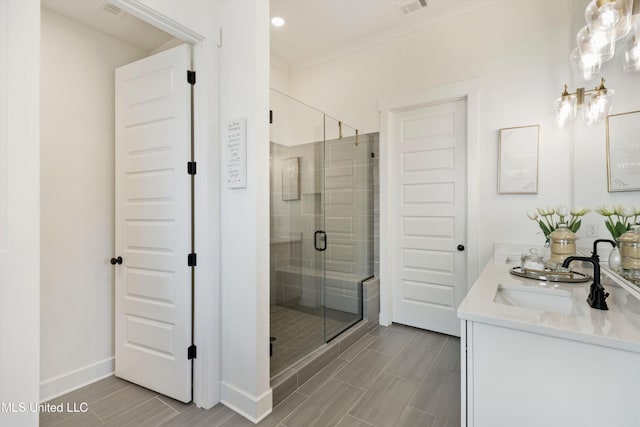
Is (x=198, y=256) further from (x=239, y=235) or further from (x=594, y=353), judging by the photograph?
(x=594, y=353)

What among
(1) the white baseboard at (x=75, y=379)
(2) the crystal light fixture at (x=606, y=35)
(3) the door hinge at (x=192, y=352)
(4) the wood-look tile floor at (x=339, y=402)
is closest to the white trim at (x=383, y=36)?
(2) the crystal light fixture at (x=606, y=35)

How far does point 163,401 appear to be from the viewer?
2031 millimetres

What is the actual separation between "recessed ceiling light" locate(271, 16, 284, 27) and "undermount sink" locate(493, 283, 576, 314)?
3155 millimetres

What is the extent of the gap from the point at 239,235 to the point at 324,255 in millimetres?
1342

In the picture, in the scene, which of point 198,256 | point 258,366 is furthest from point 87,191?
point 258,366

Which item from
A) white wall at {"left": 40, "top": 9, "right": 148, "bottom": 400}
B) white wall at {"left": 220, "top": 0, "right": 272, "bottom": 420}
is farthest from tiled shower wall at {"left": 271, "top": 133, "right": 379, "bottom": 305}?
white wall at {"left": 40, "top": 9, "right": 148, "bottom": 400}

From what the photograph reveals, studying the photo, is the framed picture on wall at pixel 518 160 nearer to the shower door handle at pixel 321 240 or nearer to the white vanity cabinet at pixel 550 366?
the white vanity cabinet at pixel 550 366

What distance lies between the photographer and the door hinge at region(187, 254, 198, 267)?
2.02 meters

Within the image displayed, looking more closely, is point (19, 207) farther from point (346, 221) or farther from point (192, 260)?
point (346, 221)

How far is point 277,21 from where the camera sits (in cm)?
310

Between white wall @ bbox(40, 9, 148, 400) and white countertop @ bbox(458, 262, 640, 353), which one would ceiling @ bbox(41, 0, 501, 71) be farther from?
white countertop @ bbox(458, 262, 640, 353)

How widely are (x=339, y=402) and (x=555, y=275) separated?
1.59m

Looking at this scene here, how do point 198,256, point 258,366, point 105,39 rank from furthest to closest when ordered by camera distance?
point 105,39 → point 198,256 → point 258,366

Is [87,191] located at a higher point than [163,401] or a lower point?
higher
